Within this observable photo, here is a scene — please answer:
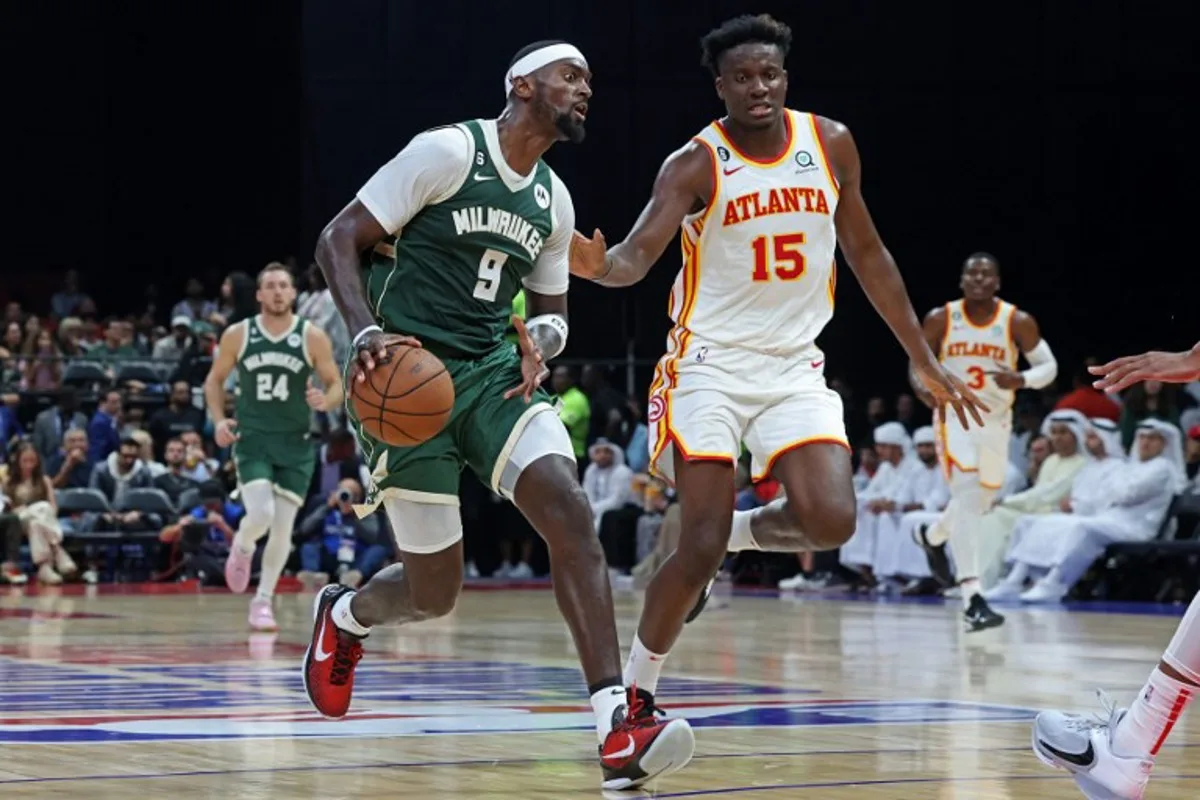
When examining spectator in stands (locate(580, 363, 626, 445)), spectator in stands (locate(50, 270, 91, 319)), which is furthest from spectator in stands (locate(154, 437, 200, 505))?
spectator in stands (locate(50, 270, 91, 319))

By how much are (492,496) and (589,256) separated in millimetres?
13372

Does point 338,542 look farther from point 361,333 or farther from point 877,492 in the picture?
point 361,333

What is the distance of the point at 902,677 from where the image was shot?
27.8 ft

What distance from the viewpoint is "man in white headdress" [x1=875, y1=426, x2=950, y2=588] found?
1636 cm

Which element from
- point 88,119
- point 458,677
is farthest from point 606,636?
point 88,119

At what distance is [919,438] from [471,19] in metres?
7.63

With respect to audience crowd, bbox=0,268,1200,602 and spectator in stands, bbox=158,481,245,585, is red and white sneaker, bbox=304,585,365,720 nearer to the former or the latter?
audience crowd, bbox=0,268,1200,602

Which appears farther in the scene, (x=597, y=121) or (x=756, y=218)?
(x=597, y=121)

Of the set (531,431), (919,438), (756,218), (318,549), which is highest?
(756,218)

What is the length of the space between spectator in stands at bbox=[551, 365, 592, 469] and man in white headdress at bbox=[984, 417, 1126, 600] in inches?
173

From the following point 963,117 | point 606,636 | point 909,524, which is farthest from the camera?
point 963,117

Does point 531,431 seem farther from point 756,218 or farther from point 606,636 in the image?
point 756,218

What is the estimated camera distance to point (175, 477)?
17.2m

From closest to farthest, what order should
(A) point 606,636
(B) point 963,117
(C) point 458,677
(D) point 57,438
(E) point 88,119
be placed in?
(A) point 606,636 < (C) point 458,677 < (D) point 57,438 < (B) point 963,117 < (E) point 88,119
